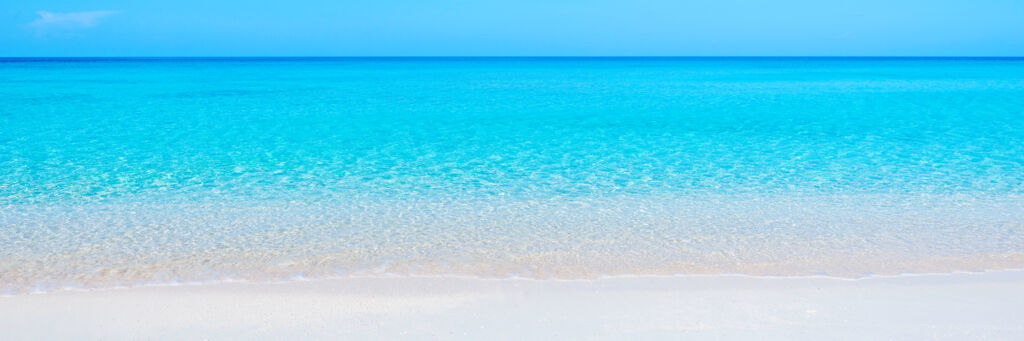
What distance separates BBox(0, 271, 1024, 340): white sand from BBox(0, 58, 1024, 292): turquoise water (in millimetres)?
414

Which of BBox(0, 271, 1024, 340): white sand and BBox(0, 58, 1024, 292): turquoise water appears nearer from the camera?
BBox(0, 271, 1024, 340): white sand

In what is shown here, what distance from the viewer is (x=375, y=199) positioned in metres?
8.63

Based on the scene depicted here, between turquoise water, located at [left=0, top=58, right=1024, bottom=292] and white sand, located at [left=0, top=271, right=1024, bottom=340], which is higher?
white sand, located at [left=0, top=271, right=1024, bottom=340]

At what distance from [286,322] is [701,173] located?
278 inches

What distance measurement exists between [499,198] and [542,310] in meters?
3.80

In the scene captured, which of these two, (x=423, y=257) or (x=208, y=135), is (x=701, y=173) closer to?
(x=423, y=257)

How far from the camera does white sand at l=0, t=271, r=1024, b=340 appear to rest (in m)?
4.54

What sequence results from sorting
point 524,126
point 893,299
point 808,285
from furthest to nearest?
point 524,126 < point 808,285 < point 893,299

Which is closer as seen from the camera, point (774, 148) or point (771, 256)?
point (771, 256)

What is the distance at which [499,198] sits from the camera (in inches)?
342

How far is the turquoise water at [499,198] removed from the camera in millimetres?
6191

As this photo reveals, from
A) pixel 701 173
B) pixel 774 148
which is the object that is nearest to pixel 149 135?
pixel 701 173

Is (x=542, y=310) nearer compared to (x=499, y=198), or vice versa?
(x=542, y=310)

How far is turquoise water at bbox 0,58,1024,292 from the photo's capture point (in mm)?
6191
